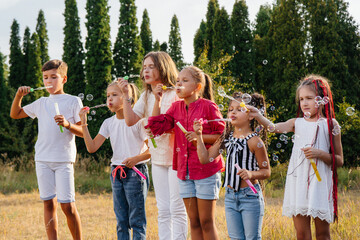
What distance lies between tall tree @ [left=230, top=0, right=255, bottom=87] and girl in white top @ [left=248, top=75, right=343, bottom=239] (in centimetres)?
1292

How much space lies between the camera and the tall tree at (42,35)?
18.4 m

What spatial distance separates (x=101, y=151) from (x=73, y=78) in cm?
378

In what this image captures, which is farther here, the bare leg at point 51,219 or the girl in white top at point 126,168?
the bare leg at point 51,219

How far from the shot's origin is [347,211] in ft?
16.2

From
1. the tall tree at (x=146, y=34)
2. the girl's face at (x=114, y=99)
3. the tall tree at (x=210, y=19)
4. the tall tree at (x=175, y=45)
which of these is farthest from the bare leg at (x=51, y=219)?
the tall tree at (x=175, y=45)

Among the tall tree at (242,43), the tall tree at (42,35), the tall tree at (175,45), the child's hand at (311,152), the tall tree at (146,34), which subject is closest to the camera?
the child's hand at (311,152)

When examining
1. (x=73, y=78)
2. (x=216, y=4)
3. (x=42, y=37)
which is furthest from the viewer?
(x=216, y=4)

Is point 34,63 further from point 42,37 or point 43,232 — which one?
point 43,232

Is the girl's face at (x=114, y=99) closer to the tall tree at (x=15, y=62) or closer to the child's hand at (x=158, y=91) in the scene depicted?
the child's hand at (x=158, y=91)

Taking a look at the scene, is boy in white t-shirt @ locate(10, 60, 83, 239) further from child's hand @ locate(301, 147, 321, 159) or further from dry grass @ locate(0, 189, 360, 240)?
child's hand @ locate(301, 147, 321, 159)

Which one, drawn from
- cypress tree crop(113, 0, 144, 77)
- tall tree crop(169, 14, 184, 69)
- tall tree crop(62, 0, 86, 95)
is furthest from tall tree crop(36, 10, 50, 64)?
tall tree crop(169, 14, 184, 69)

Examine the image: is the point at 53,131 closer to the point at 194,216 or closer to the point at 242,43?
the point at 194,216

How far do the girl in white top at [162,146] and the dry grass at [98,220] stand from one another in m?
1.32

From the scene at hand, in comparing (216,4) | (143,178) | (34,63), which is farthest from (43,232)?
(216,4)
